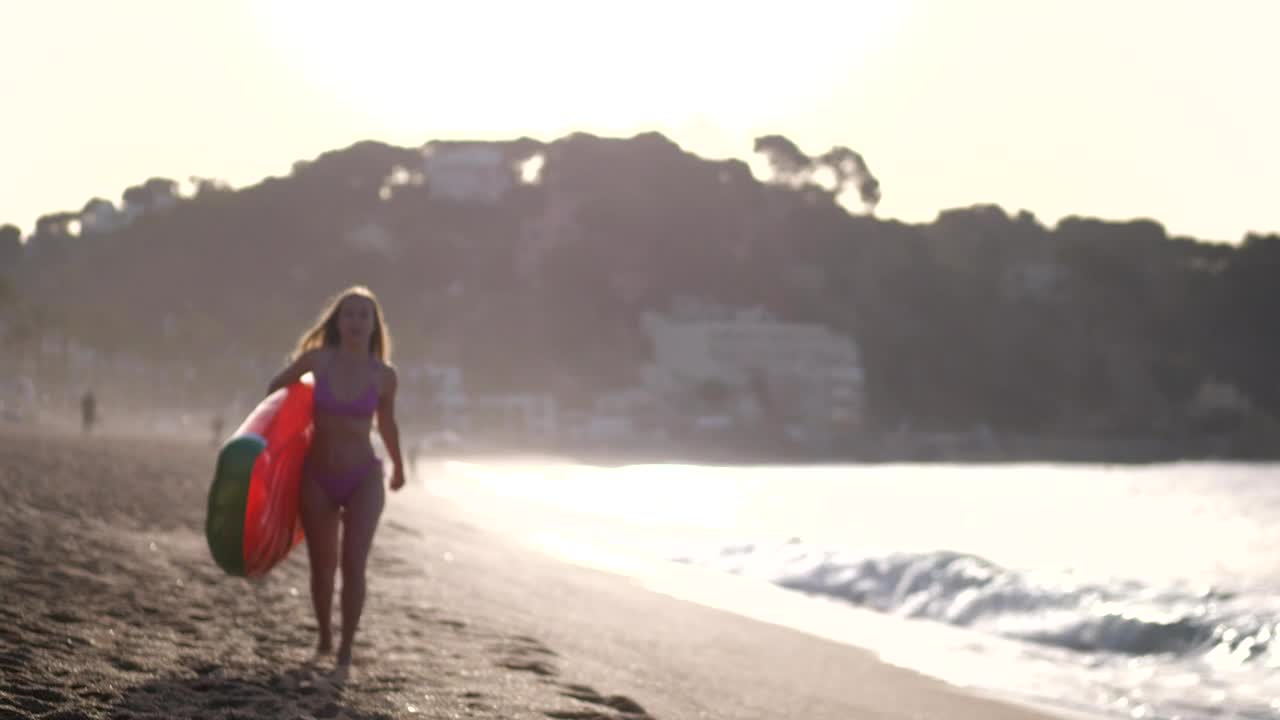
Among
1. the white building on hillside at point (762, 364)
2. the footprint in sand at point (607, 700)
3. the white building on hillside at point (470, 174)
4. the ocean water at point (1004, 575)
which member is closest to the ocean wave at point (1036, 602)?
the ocean water at point (1004, 575)

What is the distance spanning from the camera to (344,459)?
4266 millimetres

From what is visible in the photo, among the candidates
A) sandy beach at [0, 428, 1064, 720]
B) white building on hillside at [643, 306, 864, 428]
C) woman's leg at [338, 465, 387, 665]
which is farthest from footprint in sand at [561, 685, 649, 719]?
white building on hillside at [643, 306, 864, 428]

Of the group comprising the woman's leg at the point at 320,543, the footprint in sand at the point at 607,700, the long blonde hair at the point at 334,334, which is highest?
the long blonde hair at the point at 334,334

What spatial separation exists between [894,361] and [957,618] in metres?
91.7

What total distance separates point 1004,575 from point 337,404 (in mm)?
8274

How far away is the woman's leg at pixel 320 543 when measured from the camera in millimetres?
4266

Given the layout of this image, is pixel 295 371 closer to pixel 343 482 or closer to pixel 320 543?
pixel 343 482

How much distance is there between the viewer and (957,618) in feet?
32.7

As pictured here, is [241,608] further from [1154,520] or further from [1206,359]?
[1206,359]

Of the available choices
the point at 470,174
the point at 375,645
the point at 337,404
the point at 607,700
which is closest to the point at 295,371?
the point at 337,404

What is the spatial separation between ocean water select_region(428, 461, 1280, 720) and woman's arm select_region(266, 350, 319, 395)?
4.06 meters

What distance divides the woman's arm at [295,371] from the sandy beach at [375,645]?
3.02 ft

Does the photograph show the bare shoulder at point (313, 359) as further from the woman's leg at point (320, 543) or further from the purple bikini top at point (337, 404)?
the woman's leg at point (320, 543)

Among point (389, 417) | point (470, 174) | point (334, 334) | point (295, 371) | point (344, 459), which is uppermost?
point (470, 174)
